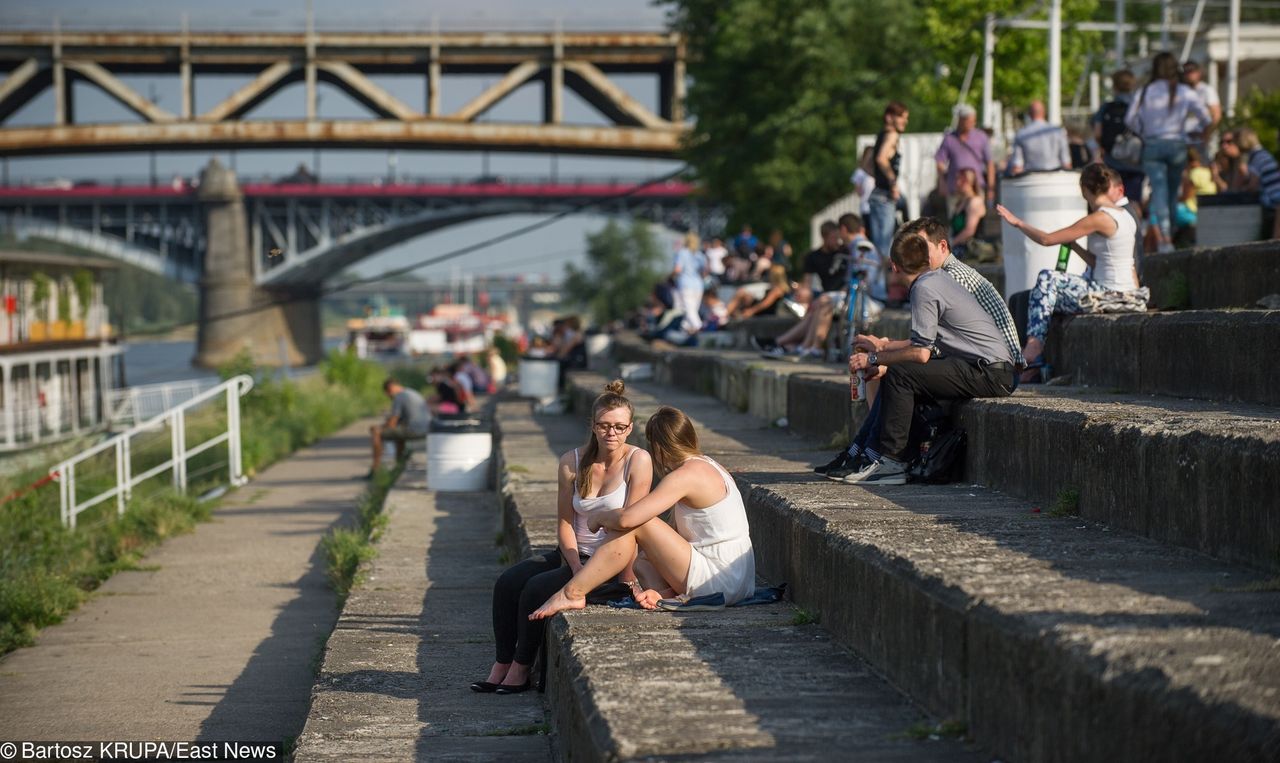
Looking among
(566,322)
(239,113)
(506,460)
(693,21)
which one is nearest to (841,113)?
(693,21)

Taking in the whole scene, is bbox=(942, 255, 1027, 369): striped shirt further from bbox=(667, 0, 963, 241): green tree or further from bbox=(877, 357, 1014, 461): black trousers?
bbox=(667, 0, 963, 241): green tree

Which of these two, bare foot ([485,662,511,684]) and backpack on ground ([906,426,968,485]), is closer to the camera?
bare foot ([485,662,511,684])

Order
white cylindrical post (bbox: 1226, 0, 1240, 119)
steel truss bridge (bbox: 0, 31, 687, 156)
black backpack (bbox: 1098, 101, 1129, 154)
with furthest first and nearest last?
steel truss bridge (bbox: 0, 31, 687, 156) < white cylindrical post (bbox: 1226, 0, 1240, 119) < black backpack (bbox: 1098, 101, 1129, 154)

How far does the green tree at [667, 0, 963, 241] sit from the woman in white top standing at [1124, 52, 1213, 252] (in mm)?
14858

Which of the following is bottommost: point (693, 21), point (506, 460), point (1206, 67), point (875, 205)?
point (506, 460)

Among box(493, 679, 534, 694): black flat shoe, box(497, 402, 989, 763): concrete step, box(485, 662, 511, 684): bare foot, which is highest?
box(497, 402, 989, 763): concrete step

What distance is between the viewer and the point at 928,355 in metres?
6.47

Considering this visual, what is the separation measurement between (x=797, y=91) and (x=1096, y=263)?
1964cm

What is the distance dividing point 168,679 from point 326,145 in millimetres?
56193

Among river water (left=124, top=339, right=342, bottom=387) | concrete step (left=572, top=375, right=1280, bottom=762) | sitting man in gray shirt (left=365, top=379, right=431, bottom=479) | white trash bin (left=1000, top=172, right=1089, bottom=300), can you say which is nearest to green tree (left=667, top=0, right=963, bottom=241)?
sitting man in gray shirt (left=365, top=379, right=431, bottom=479)

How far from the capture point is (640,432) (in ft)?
31.0

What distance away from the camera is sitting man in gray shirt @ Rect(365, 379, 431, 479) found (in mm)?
18859

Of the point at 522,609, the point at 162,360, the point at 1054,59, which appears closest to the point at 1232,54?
the point at 1054,59

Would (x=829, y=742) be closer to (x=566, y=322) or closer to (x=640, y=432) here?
(x=640, y=432)
